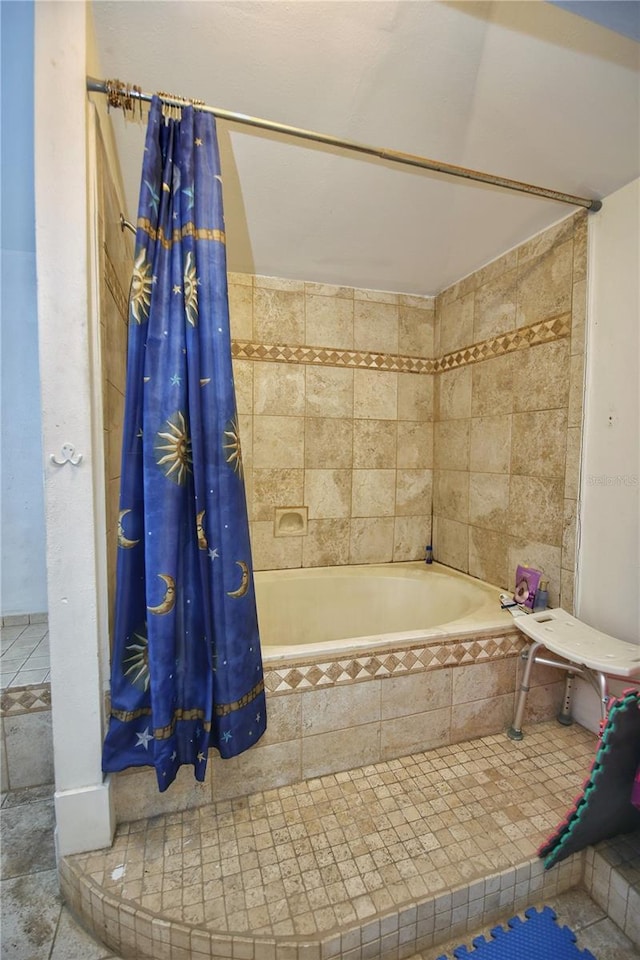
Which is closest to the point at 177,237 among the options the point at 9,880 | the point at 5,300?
the point at 5,300

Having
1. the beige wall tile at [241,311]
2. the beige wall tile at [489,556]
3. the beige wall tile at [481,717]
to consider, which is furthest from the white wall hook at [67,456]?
the beige wall tile at [489,556]

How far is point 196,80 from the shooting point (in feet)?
4.02

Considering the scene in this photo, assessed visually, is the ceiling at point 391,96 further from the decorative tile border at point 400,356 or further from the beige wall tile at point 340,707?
the beige wall tile at point 340,707

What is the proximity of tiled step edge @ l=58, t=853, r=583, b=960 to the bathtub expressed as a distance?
3.69ft

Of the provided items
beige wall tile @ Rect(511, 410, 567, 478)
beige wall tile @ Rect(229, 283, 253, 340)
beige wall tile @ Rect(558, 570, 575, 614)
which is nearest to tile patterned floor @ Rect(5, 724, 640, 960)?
beige wall tile @ Rect(558, 570, 575, 614)

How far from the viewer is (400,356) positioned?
263 cm

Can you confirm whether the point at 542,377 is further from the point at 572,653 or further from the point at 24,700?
the point at 24,700

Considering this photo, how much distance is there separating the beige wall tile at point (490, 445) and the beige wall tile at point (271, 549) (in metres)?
1.10

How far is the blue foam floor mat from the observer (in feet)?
3.41

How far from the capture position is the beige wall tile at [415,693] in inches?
60.4

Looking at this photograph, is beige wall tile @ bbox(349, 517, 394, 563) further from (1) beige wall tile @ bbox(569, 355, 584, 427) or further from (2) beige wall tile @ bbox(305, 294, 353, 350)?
(1) beige wall tile @ bbox(569, 355, 584, 427)

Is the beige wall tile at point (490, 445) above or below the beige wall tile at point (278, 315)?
below

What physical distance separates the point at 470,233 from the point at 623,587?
167cm

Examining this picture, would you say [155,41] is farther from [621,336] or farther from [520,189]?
[621,336]
